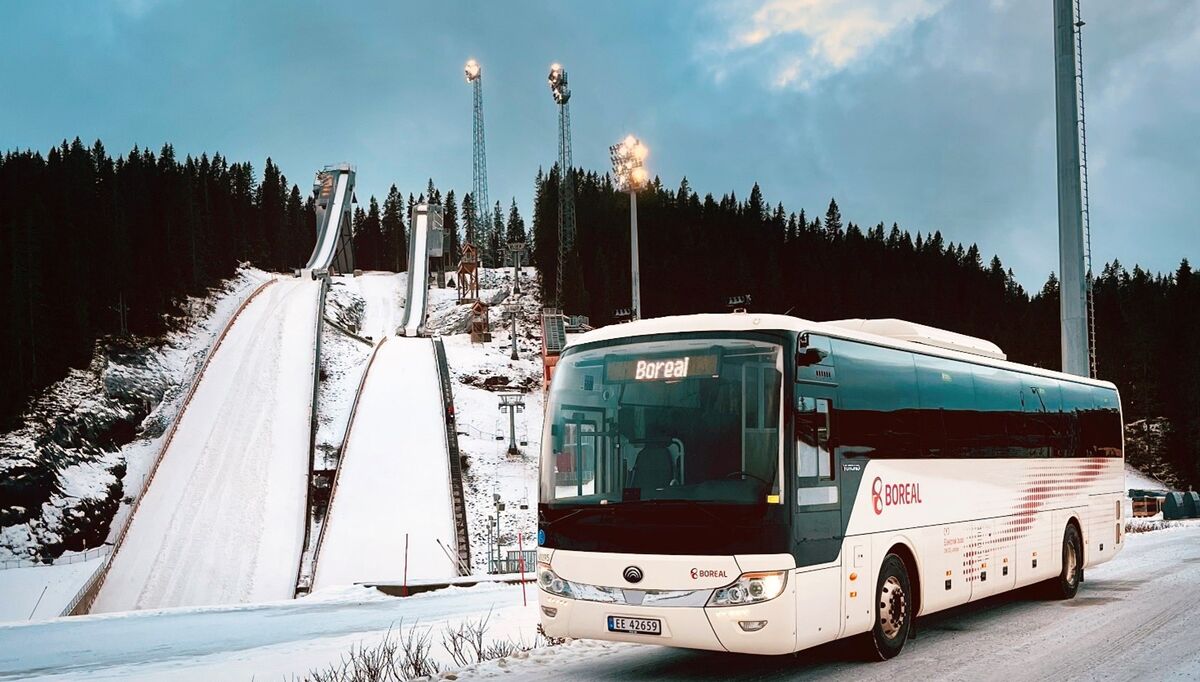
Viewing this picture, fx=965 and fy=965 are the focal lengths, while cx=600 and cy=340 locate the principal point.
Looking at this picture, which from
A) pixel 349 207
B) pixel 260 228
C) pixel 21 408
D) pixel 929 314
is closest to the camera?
pixel 21 408

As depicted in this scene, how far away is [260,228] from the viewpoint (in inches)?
4882

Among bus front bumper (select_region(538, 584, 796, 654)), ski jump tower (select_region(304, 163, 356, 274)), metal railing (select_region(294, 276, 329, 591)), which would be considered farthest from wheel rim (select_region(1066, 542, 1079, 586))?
ski jump tower (select_region(304, 163, 356, 274))

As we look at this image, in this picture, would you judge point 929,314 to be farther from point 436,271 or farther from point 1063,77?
point 1063,77

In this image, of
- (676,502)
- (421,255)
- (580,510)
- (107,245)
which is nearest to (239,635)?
(580,510)

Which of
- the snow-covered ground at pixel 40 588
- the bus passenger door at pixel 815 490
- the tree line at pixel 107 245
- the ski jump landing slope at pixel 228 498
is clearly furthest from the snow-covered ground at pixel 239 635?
the tree line at pixel 107 245

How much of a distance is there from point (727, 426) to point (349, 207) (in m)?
106

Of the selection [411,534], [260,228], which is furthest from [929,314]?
[411,534]

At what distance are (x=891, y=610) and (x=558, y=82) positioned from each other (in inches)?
2890

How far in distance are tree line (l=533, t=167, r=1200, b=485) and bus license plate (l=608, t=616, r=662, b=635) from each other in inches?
3164

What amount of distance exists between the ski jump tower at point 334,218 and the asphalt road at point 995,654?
94230 millimetres

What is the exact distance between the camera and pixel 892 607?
991 centimetres

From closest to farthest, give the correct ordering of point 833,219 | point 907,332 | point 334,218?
point 907,332, point 334,218, point 833,219

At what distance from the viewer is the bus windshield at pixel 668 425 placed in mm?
8359

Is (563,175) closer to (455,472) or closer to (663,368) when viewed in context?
(455,472)
